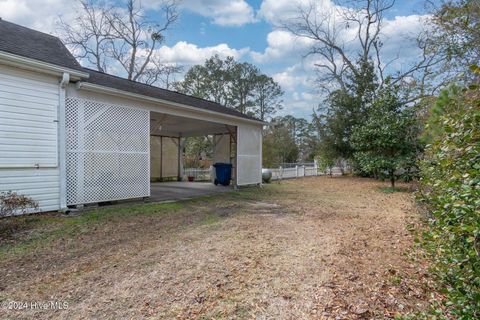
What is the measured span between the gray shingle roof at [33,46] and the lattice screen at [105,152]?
0.96 meters

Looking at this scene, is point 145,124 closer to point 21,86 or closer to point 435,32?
point 21,86

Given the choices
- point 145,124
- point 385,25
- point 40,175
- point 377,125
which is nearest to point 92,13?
point 145,124

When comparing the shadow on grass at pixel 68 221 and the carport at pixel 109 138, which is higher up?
the carport at pixel 109 138

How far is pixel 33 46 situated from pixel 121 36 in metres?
14.5

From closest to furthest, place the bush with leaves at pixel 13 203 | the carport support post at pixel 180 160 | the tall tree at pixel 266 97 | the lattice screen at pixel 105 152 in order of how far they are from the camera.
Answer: the bush with leaves at pixel 13 203 < the lattice screen at pixel 105 152 < the carport support post at pixel 180 160 < the tall tree at pixel 266 97

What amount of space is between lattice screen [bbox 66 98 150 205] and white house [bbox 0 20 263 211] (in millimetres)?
20

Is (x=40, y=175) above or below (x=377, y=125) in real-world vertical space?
below

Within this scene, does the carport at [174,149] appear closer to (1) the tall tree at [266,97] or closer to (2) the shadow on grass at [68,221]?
(2) the shadow on grass at [68,221]

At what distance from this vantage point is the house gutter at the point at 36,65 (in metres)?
5.19

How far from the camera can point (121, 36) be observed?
62.3ft

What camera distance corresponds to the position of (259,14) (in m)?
14.4

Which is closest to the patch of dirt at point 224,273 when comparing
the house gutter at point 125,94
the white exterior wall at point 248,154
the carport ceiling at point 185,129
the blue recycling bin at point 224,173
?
the house gutter at point 125,94

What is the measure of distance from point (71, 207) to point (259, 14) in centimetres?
1296

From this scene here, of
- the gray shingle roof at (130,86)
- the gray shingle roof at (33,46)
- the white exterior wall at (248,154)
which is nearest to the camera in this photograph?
the gray shingle roof at (33,46)
